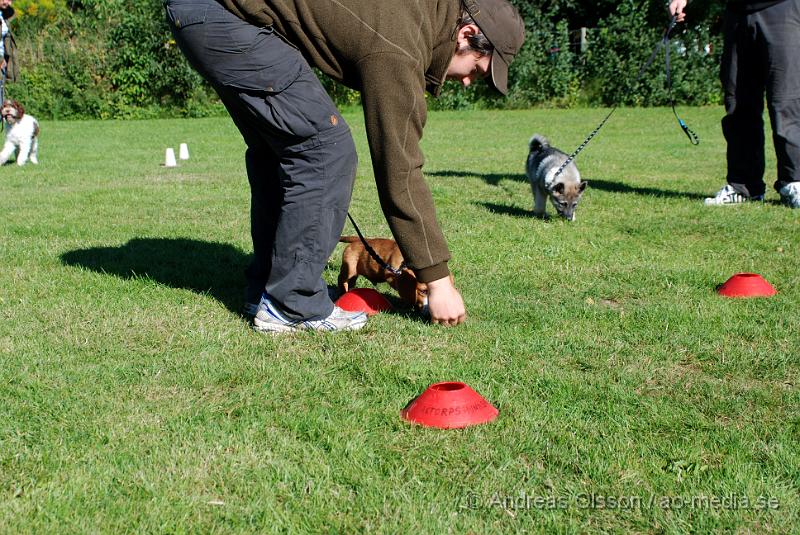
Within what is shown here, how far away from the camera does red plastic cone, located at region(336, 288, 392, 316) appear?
4352 mm

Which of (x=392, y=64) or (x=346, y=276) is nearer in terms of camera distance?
(x=392, y=64)

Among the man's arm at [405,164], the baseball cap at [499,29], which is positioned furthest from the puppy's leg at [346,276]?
the baseball cap at [499,29]

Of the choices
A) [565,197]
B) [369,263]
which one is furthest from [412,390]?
[565,197]

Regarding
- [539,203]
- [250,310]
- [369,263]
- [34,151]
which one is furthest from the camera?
[34,151]

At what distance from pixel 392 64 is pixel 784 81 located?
5.51 meters

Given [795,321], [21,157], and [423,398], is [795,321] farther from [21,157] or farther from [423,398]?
[21,157]

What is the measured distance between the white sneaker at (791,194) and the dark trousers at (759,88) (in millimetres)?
64

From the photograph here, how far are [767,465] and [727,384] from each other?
29.1 inches

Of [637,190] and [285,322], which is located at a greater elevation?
[285,322]

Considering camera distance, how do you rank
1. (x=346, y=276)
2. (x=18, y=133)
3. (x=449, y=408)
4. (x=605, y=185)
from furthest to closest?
(x=18, y=133)
(x=605, y=185)
(x=346, y=276)
(x=449, y=408)

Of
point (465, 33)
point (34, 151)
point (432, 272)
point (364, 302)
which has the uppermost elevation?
point (465, 33)

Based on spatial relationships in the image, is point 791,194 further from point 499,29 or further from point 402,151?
point 402,151

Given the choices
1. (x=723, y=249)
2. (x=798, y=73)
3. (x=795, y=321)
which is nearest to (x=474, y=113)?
(x=798, y=73)

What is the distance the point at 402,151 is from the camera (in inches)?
130
